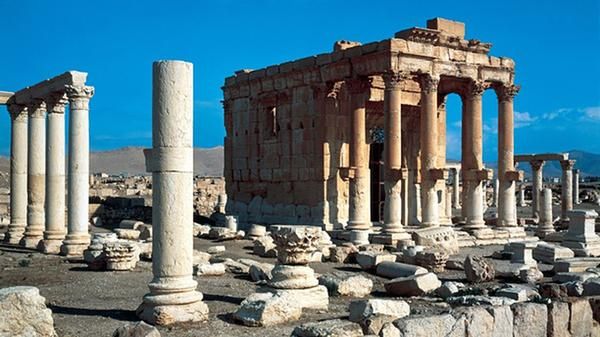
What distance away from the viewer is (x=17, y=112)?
20359 mm

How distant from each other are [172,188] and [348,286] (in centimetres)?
397

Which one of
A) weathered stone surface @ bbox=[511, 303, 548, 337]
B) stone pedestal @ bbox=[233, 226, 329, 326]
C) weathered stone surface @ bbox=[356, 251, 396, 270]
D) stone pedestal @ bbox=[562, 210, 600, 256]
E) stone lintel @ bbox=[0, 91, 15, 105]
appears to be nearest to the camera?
weathered stone surface @ bbox=[511, 303, 548, 337]

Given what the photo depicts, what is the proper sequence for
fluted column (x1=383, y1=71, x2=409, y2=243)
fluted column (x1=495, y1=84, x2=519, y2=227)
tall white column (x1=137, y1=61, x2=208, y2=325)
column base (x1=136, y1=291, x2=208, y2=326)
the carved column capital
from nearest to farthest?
1. column base (x1=136, y1=291, x2=208, y2=326)
2. tall white column (x1=137, y1=61, x2=208, y2=325)
3. the carved column capital
4. fluted column (x1=383, y1=71, x2=409, y2=243)
5. fluted column (x1=495, y1=84, x2=519, y2=227)

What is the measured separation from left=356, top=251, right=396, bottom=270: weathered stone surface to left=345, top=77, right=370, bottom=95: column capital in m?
7.71

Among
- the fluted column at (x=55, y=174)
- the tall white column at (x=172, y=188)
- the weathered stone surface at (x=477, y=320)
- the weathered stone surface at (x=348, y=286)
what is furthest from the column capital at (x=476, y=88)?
the weathered stone surface at (x=477, y=320)

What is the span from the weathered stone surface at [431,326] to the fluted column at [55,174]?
12474mm

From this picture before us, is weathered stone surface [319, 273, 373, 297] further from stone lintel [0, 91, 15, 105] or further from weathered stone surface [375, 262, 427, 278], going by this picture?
stone lintel [0, 91, 15, 105]

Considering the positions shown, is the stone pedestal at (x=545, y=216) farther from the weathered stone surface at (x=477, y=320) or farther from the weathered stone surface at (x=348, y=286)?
the weathered stone surface at (x=477, y=320)

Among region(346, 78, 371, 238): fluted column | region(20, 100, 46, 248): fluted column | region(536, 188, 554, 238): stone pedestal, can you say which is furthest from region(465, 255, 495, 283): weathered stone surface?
region(536, 188, 554, 238): stone pedestal

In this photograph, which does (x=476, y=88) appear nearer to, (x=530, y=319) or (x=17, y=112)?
(x=17, y=112)

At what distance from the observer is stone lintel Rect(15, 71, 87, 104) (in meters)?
16.9

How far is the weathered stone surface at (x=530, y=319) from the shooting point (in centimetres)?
858

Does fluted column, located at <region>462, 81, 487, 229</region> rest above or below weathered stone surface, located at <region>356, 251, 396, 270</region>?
above

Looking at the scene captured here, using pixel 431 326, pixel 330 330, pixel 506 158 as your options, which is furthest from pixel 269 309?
pixel 506 158
